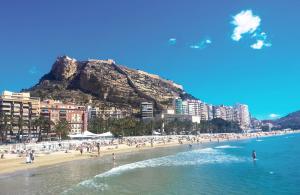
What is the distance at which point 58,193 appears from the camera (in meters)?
29.0

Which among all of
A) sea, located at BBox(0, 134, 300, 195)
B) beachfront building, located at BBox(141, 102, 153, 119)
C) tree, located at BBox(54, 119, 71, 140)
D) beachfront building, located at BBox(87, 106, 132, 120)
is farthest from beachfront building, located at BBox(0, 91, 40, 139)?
beachfront building, located at BBox(141, 102, 153, 119)

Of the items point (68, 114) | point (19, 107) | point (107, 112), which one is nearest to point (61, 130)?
point (19, 107)

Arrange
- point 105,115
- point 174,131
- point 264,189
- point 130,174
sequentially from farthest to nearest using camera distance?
point 174,131, point 105,115, point 130,174, point 264,189

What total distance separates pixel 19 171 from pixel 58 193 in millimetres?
15474

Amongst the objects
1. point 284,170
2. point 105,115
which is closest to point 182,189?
point 284,170

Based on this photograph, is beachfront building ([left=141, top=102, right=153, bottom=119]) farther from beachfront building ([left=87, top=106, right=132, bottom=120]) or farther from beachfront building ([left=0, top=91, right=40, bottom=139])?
beachfront building ([left=0, top=91, right=40, bottom=139])

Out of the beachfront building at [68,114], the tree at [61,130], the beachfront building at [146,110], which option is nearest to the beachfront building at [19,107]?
the beachfront building at [68,114]

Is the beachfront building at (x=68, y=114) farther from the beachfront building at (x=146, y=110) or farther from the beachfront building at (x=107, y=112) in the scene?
the beachfront building at (x=146, y=110)

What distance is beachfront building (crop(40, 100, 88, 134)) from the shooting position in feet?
414

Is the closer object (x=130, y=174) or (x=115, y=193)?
(x=115, y=193)

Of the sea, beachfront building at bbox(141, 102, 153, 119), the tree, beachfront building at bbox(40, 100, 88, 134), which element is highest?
beachfront building at bbox(141, 102, 153, 119)

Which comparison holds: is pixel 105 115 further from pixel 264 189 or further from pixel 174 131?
pixel 264 189

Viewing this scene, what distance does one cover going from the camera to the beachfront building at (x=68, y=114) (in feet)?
414

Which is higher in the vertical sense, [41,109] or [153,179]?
[41,109]
